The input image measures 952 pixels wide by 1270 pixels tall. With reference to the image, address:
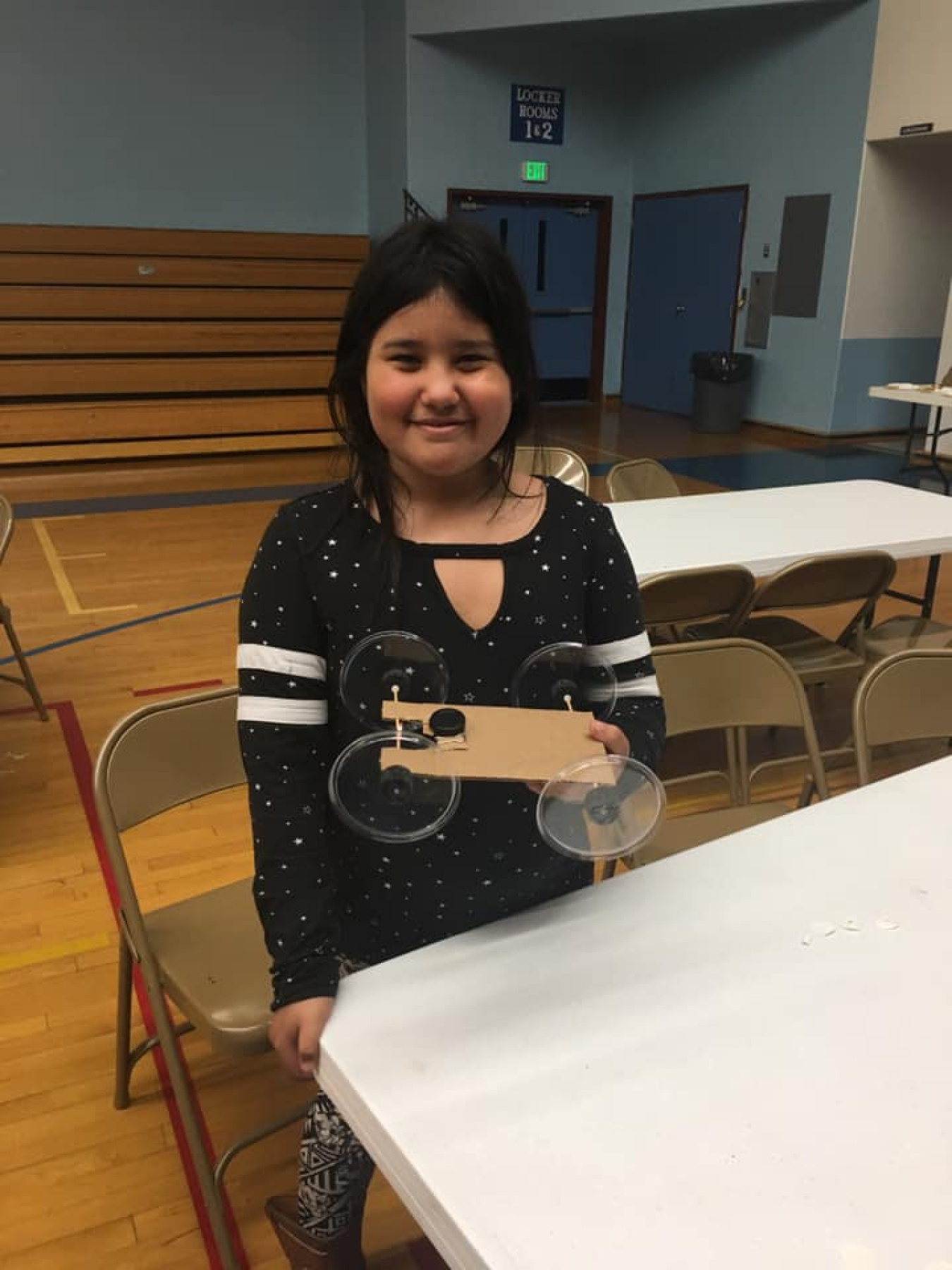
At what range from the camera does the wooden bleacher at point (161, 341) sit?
7.39 m

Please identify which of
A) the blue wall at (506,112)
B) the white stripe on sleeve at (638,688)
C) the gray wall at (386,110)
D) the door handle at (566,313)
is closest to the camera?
the white stripe on sleeve at (638,688)

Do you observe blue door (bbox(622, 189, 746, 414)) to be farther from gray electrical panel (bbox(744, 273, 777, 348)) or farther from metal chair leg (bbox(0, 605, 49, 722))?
metal chair leg (bbox(0, 605, 49, 722))

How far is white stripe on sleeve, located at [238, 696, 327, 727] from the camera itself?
3.31 ft

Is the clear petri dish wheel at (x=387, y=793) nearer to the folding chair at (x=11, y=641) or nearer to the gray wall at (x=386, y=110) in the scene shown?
the folding chair at (x=11, y=641)

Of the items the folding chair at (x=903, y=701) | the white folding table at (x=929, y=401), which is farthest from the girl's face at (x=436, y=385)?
the white folding table at (x=929, y=401)

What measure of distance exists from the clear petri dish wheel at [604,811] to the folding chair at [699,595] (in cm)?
155

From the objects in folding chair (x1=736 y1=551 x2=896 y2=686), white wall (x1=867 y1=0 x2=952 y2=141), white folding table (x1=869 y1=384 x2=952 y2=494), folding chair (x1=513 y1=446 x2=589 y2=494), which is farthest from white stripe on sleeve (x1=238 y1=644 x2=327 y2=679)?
white wall (x1=867 y1=0 x2=952 y2=141)

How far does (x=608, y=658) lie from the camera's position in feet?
3.64

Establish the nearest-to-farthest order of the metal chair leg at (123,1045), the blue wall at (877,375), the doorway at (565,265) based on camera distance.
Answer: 1. the metal chair leg at (123,1045)
2. the blue wall at (877,375)
3. the doorway at (565,265)

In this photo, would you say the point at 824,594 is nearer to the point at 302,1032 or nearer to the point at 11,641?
the point at 302,1032

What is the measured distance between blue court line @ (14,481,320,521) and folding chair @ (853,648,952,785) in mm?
4732

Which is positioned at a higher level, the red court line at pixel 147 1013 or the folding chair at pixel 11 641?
the folding chair at pixel 11 641

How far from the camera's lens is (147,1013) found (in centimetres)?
200

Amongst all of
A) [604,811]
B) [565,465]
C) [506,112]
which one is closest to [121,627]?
[565,465]
